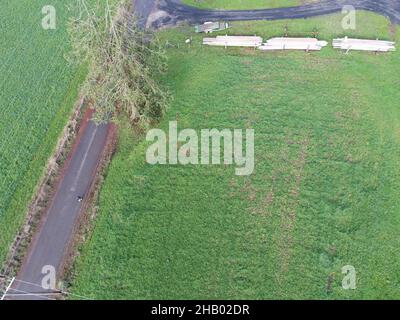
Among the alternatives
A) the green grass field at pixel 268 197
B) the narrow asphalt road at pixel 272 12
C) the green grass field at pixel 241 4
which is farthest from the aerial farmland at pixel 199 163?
the green grass field at pixel 241 4

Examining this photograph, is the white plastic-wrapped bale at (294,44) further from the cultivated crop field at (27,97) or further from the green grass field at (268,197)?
the cultivated crop field at (27,97)

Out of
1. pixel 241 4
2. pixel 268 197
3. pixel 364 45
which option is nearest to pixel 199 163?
pixel 268 197

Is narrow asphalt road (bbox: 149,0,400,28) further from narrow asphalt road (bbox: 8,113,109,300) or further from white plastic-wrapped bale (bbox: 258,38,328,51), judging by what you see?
narrow asphalt road (bbox: 8,113,109,300)

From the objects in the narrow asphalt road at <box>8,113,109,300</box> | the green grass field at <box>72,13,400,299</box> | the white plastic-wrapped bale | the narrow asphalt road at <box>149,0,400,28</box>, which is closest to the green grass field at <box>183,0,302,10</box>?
the narrow asphalt road at <box>149,0,400,28</box>

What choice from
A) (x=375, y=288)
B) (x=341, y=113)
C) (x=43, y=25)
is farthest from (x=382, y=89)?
(x=43, y=25)

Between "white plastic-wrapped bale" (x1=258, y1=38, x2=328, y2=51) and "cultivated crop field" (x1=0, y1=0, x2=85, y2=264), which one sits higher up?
"white plastic-wrapped bale" (x1=258, y1=38, x2=328, y2=51)

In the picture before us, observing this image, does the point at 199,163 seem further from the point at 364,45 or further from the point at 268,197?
the point at 364,45

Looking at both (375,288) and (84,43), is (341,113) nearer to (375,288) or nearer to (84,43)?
(375,288)
